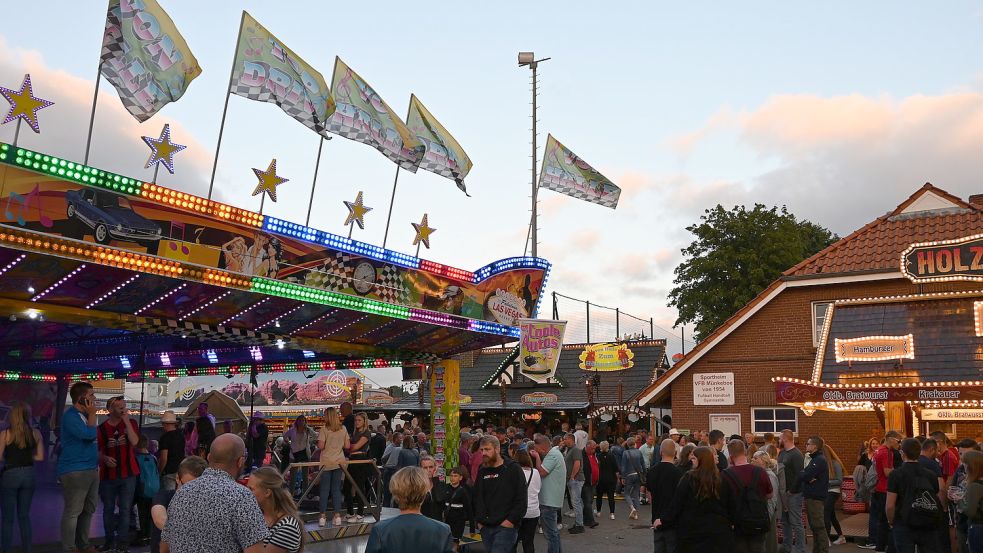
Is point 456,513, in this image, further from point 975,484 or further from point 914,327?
point 914,327

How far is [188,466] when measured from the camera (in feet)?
18.4

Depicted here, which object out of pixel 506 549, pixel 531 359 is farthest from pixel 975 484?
pixel 531 359

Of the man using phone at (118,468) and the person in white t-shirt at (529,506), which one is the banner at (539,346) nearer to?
the person in white t-shirt at (529,506)

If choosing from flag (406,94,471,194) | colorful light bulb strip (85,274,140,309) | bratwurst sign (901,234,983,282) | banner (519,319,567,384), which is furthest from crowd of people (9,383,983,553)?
flag (406,94,471,194)

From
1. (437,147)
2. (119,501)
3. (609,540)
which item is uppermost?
(437,147)

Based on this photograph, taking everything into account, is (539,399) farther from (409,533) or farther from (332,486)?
(409,533)

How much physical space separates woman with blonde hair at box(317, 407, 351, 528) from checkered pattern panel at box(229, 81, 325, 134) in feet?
18.0

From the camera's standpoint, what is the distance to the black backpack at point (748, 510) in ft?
25.6

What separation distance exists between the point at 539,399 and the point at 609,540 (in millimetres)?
16916

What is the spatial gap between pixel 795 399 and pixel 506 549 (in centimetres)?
948

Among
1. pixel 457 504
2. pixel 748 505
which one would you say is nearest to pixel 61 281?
pixel 457 504

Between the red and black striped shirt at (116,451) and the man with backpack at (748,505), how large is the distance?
6918 millimetres

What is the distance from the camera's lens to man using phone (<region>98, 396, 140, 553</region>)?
9.99 metres

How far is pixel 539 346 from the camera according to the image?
1928cm
